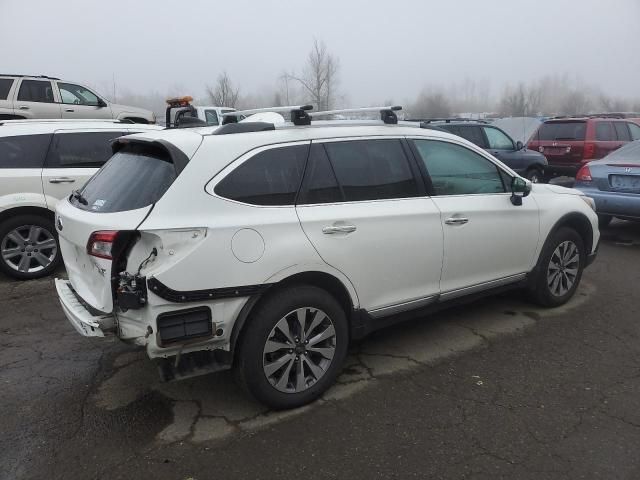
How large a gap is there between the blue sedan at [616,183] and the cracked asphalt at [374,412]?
10.4ft

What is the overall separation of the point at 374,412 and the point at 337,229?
3.76ft

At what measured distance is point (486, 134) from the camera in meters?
11.1

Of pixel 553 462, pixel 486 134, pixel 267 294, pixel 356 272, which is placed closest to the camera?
pixel 553 462

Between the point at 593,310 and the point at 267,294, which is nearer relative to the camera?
the point at 267,294

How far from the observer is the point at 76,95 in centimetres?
1270

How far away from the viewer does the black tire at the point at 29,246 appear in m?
5.67

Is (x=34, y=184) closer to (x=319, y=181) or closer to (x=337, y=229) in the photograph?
(x=319, y=181)

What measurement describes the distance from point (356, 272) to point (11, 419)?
229 cm

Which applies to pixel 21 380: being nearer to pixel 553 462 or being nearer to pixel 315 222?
pixel 315 222

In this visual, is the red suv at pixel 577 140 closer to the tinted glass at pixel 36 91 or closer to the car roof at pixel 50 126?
the car roof at pixel 50 126

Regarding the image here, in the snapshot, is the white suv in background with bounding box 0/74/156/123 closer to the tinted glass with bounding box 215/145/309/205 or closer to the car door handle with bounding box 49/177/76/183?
the car door handle with bounding box 49/177/76/183

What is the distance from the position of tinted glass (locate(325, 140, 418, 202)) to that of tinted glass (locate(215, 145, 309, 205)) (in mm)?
275

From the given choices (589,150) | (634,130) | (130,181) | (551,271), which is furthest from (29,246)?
(634,130)

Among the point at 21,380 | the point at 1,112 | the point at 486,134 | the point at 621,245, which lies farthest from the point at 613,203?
the point at 1,112
